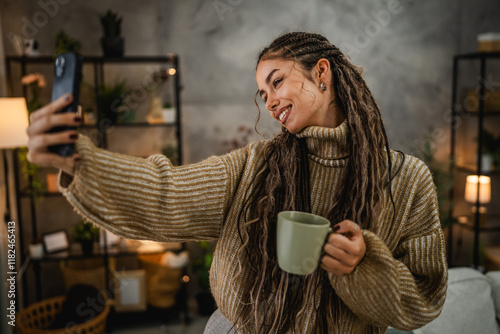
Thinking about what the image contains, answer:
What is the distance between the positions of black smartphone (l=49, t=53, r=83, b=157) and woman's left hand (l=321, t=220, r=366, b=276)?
0.45m

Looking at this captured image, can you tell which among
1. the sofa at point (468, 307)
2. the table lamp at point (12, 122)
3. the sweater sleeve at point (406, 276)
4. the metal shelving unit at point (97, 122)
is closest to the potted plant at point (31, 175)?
the metal shelving unit at point (97, 122)

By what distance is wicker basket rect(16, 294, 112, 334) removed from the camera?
2.41 meters

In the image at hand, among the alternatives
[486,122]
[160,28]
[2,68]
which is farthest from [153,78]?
[486,122]

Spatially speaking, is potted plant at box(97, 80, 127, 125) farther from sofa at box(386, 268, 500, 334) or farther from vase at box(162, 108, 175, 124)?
sofa at box(386, 268, 500, 334)

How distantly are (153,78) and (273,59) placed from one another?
228 cm

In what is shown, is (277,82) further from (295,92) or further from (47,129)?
(47,129)

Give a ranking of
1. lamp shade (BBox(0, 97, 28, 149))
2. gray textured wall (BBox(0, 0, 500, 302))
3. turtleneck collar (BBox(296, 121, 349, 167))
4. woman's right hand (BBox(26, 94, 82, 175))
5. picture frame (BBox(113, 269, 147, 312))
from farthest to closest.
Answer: gray textured wall (BBox(0, 0, 500, 302))
picture frame (BBox(113, 269, 147, 312))
lamp shade (BBox(0, 97, 28, 149))
turtleneck collar (BBox(296, 121, 349, 167))
woman's right hand (BBox(26, 94, 82, 175))

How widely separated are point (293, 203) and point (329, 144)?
161 millimetres

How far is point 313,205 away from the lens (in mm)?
924

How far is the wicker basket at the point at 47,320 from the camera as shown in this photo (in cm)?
241

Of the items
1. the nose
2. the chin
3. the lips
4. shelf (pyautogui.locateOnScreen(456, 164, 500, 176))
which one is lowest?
shelf (pyautogui.locateOnScreen(456, 164, 500, 176))

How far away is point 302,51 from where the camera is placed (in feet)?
2.97

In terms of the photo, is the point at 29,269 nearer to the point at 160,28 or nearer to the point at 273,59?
the point at 160,28

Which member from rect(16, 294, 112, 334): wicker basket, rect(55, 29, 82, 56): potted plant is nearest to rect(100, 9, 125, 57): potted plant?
rect(55, 29, 82, 56): potted plant
